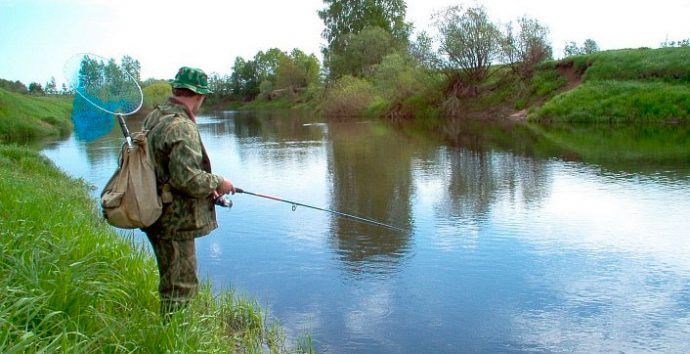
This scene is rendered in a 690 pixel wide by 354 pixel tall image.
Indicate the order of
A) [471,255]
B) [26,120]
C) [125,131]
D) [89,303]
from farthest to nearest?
[26,120]
[471,255]
[125,131]
[89,303]

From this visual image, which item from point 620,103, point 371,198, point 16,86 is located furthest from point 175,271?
point 16,86

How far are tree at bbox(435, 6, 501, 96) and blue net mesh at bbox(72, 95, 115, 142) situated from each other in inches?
1330

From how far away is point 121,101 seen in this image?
467cm

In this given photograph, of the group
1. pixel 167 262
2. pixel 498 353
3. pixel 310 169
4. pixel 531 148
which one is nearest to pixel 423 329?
pixel 498 353

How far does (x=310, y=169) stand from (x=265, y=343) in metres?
10.4

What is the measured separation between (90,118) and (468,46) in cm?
3446

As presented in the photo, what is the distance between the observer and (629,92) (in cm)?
2723

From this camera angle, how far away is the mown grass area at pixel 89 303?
3178 mm

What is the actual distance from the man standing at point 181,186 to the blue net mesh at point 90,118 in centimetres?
130

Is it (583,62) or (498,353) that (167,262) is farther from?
(583,62)

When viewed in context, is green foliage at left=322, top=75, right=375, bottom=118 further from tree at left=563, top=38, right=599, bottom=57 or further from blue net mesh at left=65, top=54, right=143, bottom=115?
blue net mesh at left=65, top=54, right=143, bottom=115

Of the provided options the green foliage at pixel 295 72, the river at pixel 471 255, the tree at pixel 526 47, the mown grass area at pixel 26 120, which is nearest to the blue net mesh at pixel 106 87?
the river at pixel 471 255

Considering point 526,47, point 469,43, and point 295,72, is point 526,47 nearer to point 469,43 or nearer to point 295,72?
point 469,43

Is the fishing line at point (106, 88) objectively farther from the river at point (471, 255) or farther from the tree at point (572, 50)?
the tree at point (572, 50)
